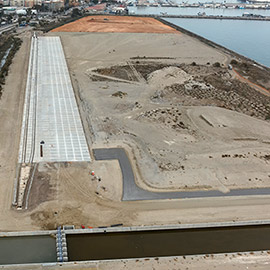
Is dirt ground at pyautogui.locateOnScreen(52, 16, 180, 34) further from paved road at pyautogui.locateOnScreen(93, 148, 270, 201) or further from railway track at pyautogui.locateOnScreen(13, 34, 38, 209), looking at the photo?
paved road at pyautogui.locateOnScreen(93, 148, 270, 201)

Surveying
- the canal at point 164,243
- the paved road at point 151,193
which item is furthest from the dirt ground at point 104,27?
the canal at point 164,243

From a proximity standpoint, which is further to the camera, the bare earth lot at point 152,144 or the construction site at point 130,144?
the construction site at point 130,144

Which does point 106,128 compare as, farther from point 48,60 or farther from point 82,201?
point 48,60

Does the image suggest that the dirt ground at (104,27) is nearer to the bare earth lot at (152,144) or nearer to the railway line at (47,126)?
the bare earth lot at (152,144)

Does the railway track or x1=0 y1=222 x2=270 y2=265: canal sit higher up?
the railway track

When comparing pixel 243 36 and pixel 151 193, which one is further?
pixel 243 36

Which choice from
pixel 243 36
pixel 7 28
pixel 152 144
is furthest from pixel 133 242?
pixel 243 36

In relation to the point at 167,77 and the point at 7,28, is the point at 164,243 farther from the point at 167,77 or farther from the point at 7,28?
the point at 7,28

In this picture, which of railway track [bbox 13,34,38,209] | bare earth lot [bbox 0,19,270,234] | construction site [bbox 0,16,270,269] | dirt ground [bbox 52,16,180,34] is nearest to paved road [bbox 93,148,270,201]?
construction site [bbox 0,16,270,269]

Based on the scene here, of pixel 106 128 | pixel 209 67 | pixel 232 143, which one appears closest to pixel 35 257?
pixel 106 128
